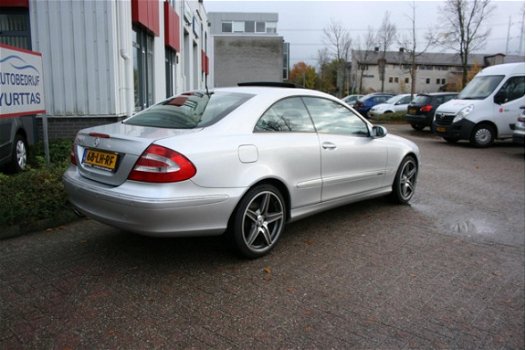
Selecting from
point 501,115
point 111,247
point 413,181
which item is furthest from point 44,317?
point 501,115

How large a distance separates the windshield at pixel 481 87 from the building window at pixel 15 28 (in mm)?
11674

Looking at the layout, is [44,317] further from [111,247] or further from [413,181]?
[413,181]

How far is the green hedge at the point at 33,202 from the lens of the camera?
4.64 meters

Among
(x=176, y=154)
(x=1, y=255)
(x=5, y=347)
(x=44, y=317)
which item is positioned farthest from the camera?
(x=1, y=255)

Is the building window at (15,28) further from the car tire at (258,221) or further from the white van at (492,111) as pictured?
the white van at (492,111)

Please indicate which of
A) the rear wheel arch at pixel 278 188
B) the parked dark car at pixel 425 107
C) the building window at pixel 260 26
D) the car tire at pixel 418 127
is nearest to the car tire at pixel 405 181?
the rear wheel arch at pixel 278 188

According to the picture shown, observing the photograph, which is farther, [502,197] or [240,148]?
[502,197]

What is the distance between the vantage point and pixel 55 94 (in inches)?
339

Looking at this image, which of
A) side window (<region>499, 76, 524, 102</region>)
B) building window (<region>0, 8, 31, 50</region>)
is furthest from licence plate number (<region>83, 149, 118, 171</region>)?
side window (<region>499, 76, 524, 102</region>)

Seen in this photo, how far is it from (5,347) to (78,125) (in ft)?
21.7

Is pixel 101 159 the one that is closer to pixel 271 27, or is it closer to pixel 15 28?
pixel 15 28

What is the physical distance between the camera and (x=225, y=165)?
367cm

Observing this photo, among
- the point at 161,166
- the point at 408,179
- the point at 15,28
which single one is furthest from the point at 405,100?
the point at 161,166

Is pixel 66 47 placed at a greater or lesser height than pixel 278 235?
greater
